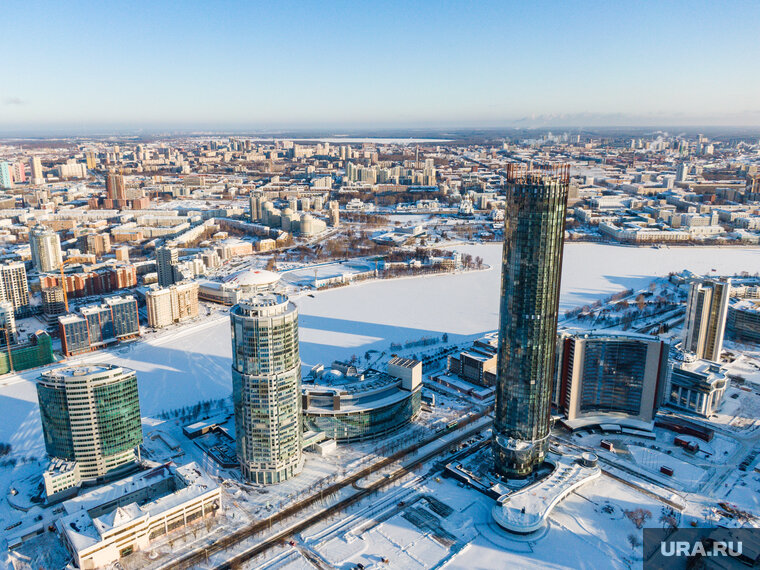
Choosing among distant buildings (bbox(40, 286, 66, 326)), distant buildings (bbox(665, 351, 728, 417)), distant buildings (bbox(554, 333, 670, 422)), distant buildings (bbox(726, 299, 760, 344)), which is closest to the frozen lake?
distant buildings (bbox(40, 286, 66, 326))

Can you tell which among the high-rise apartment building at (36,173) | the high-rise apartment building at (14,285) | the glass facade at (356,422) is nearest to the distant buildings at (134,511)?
the glass facade at (356,422)

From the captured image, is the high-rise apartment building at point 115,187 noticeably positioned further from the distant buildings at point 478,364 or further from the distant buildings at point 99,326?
the distant buildings at point 478,364

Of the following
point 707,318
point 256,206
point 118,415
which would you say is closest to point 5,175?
point 256,206

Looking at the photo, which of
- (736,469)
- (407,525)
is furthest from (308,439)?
(736,469)

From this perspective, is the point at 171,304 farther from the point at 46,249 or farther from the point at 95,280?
the point at 46,249

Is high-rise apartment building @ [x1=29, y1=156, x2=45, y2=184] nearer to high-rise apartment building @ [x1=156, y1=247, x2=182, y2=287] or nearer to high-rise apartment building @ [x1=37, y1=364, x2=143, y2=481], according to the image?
high-rise apartment building @ [x1=156, y1=247, x2=182, y2=287]
